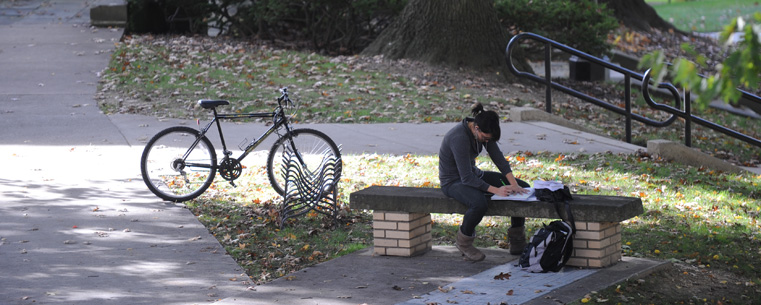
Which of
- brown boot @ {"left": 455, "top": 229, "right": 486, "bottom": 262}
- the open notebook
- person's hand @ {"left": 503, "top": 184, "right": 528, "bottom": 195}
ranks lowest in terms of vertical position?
brown boot @ {"left": 455, "top": 229, "right": 486, "bottom": 262}

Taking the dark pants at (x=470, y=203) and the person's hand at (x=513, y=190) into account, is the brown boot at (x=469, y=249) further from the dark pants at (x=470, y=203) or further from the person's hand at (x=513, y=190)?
the person's hand at (x=513, y=190)

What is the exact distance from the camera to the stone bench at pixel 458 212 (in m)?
5.96

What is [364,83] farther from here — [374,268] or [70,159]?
[374,268]

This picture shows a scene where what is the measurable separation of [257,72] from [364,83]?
189 centimetres

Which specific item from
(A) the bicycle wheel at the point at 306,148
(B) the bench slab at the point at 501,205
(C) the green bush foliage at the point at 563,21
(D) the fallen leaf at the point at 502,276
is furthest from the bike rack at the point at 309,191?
(C) the green bush foliage at the point at 563,21

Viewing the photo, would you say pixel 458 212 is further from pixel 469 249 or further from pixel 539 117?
pixel 539 117

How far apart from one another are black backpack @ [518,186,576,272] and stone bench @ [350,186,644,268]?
7cm

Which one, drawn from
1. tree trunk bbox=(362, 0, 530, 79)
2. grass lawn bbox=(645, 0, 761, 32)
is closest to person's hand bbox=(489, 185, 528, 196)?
tree trunk bbox=(362, 0, 530, 79)

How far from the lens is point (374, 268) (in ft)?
20.6

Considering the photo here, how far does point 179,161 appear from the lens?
8078mm

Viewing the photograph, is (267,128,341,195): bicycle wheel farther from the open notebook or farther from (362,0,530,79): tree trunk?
(362,0,530,79): tree trunk

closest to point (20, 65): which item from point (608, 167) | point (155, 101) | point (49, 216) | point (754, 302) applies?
point (155, 101)

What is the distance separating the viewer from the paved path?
574 centimetres

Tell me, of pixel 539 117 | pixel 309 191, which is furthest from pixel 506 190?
pixel 539 117
